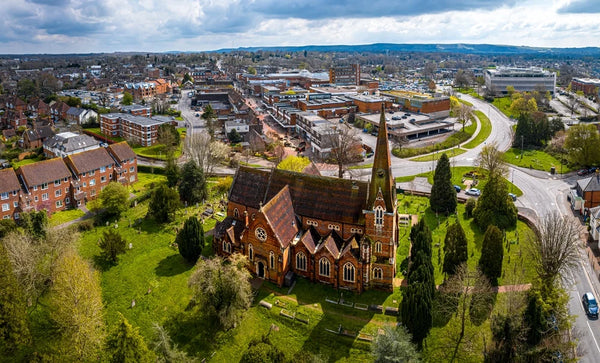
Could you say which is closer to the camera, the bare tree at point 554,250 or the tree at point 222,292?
the tree at point 222,292

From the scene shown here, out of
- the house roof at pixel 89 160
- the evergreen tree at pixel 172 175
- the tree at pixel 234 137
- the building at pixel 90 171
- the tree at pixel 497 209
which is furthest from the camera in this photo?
the tree at pixel 234 137

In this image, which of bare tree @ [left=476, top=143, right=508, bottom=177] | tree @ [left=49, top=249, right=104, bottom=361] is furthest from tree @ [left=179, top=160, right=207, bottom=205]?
bare tree @ [left=476, top=143, right=508, bottom=177]

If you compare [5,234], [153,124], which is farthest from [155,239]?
[153,124]

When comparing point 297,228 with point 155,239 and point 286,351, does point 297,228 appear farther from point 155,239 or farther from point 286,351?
point 155,239

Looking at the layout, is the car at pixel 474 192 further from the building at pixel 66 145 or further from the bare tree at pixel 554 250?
the building at pixel 66 145

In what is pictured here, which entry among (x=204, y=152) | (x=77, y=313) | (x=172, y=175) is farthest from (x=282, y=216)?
(x=204, y=152)

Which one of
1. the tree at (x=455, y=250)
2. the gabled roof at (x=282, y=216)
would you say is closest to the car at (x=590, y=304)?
the tree at (x=455, y=250)

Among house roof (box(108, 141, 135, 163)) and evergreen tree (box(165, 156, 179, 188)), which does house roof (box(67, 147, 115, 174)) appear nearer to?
house roof (box(108, 141, 135, 163))
